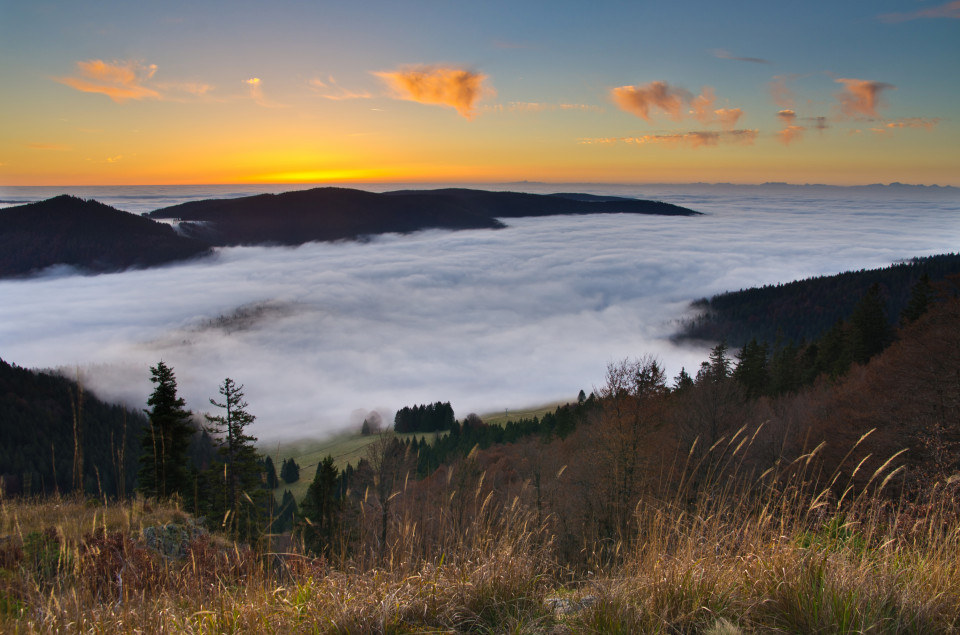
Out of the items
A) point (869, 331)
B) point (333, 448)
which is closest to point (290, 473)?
point (333, 448)

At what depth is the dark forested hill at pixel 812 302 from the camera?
13375cm

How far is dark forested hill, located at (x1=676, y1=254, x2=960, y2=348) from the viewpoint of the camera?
134m

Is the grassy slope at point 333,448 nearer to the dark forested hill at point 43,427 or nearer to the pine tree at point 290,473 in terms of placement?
the pine tree at point 290,473

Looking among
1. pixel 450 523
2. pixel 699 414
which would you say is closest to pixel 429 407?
pixel 699 414

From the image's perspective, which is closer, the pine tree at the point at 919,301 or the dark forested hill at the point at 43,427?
the pine tree at the point at 919,301

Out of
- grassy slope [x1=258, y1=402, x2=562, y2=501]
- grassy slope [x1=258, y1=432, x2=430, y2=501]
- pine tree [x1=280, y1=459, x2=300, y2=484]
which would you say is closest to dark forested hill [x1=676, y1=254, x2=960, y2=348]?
grassy slope [x1=258, y1=402, x2=562, y2=501]

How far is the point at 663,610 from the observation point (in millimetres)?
2939

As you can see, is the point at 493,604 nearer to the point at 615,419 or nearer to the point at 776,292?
the point at 615,419

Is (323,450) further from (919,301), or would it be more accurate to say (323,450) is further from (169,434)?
(919,301)

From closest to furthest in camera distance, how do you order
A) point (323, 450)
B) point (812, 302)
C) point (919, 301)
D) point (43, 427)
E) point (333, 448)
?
point (919, 301), point (43, 427), point (323, 450), point (333, 448), point (812, 302)

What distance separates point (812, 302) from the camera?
509ft

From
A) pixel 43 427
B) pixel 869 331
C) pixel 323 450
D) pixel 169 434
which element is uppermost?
pixel 869 331

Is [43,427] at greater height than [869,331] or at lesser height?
lesser

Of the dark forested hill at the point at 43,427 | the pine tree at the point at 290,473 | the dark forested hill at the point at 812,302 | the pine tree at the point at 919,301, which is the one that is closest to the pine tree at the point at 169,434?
the pine tree at the point at 919,301
